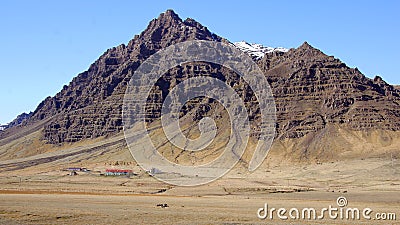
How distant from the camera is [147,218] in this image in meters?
58.0

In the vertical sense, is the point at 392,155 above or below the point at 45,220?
above

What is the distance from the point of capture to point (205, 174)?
195375 mm

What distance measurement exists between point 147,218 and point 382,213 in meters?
27.3

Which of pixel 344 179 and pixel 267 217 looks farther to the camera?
pixel 344 179

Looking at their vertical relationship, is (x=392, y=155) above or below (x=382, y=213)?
above

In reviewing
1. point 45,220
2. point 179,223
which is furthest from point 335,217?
point 45,220

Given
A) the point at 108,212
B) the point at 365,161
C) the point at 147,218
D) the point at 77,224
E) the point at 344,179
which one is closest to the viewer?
the point at 77,224

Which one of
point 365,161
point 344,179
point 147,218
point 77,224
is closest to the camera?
point 77,224

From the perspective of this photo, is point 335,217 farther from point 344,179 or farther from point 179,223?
point 344,179

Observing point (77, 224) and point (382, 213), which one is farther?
point (382, 213)

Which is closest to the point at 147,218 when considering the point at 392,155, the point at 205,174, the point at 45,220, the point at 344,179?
the point at 45,220

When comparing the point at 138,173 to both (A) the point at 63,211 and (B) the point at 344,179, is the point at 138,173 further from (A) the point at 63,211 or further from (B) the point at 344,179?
(A) the point at 63,211

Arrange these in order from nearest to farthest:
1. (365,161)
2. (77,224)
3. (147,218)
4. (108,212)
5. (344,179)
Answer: (77,224)
(147,218)
(108,212)
(344,179)
(365,161)

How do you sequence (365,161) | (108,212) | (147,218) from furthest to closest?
(365,161), (108,212), (147,218)
